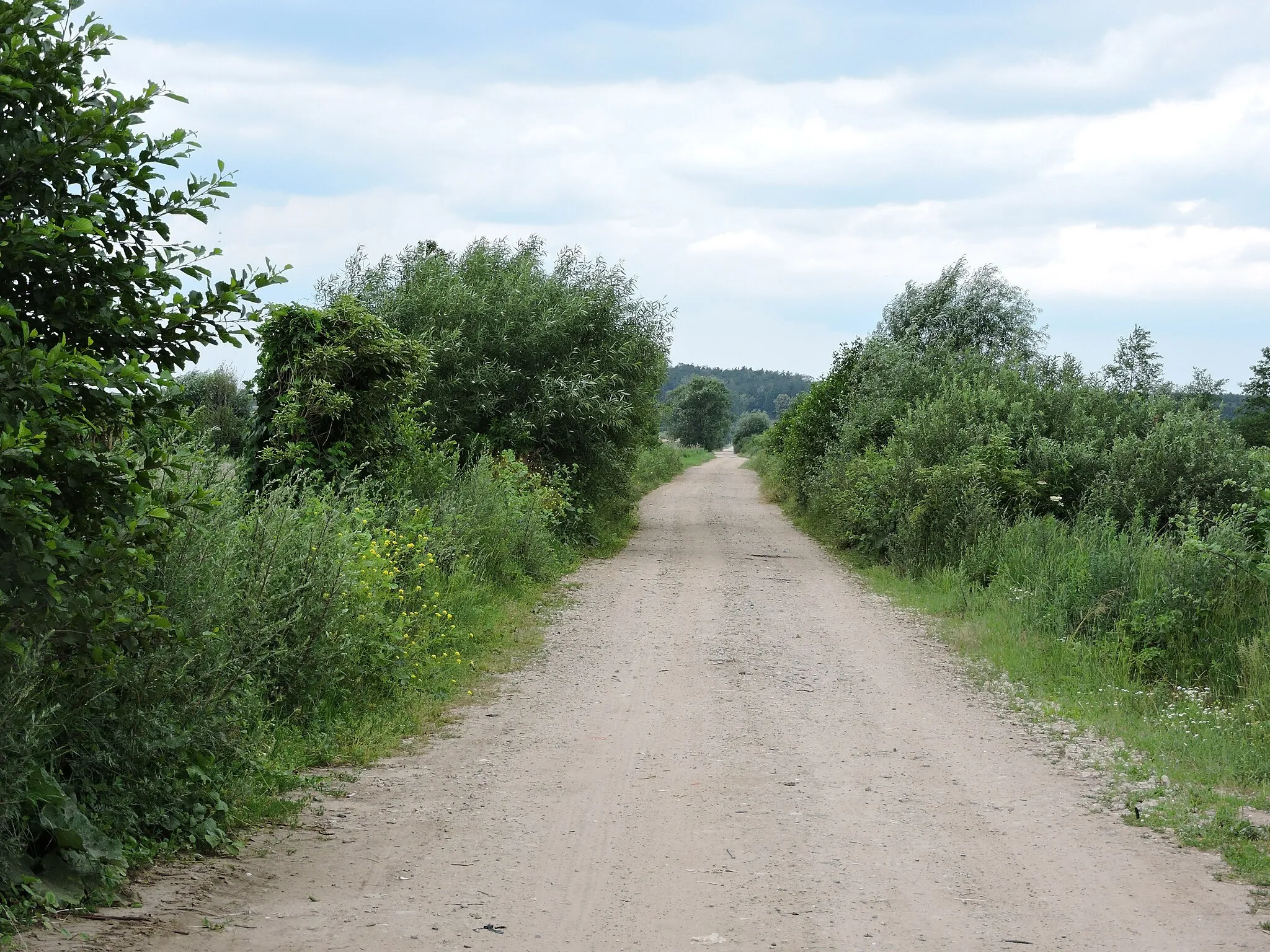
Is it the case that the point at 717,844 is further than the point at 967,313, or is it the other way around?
the point at 967,313

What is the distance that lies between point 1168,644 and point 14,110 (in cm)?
1004

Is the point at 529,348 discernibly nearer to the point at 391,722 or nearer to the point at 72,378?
the point at 391,722

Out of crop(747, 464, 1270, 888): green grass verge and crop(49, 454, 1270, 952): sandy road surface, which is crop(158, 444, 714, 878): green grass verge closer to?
crop(49, 454, 1270, 952): sandy road surface

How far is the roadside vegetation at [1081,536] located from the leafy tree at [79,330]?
18.5 ft

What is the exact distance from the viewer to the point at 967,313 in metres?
33.9

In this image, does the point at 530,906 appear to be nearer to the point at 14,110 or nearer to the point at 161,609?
the point at 161,609

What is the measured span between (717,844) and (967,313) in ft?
101

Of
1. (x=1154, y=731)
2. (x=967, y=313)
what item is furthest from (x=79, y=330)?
(x=967, y=313)

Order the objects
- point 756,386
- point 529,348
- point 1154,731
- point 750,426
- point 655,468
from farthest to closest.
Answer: point 756,386
point 750,426
point 655,468
point 529,348
point 1154,731

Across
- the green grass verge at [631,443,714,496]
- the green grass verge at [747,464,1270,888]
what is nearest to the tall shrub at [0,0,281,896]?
the green grass verge at [747,464,1270,888]

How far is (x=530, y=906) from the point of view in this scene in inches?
194

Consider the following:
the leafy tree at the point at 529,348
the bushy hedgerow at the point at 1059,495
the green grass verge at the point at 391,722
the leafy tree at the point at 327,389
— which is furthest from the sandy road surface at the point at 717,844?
the leafy tree at the point at 529,348

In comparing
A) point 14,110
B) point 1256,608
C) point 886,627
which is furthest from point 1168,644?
point 14,110

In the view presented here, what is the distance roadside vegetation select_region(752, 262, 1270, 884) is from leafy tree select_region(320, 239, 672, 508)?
16.1ft
